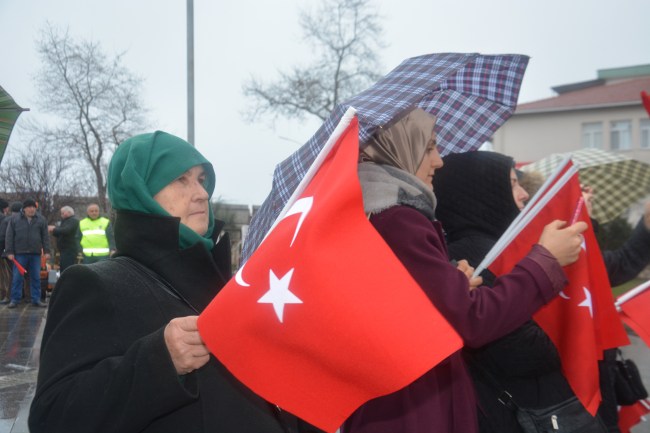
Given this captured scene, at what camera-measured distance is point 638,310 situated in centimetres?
335

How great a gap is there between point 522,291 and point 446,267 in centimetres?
26

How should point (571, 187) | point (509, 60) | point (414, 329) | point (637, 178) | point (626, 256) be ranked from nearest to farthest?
point (414, 329), point (571, 187), point (509, 60), point (626, 256), point (637, 178)

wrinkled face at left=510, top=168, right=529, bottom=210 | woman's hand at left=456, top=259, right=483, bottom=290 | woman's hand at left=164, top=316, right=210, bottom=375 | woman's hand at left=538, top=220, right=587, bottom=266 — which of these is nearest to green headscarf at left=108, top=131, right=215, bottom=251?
woman's hand at left=164, top=316, right=210, bottom=375

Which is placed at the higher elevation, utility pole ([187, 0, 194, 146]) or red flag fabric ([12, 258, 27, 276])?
utility pole ([187, 0, 194, 146])

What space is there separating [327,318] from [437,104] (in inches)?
79.6

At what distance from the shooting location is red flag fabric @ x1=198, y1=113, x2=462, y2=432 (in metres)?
1.62

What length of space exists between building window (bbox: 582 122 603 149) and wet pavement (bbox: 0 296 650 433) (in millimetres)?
33921

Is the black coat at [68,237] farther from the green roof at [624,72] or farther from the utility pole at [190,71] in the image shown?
the green roof at [624,72]

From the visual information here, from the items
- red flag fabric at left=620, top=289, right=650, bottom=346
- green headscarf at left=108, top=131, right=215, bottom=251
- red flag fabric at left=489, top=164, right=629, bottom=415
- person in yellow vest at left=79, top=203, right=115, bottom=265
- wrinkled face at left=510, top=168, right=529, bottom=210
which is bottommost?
person in yellow vest at left=79, top=203, right=115, bottom=265

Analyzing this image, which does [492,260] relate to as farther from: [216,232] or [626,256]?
[626,256]

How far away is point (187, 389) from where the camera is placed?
191 cm

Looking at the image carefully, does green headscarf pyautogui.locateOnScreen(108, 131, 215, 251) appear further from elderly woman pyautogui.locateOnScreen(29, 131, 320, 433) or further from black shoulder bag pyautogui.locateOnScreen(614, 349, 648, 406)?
black shoulder bag pyautogui.locateOnScreen(614, 349, 648, 406)

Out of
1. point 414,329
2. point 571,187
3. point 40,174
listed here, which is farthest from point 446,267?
point 40,174

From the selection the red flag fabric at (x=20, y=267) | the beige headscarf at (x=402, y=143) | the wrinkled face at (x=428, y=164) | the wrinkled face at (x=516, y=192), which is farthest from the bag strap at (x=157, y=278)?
the red flag fabric at (x=20, y=267)
